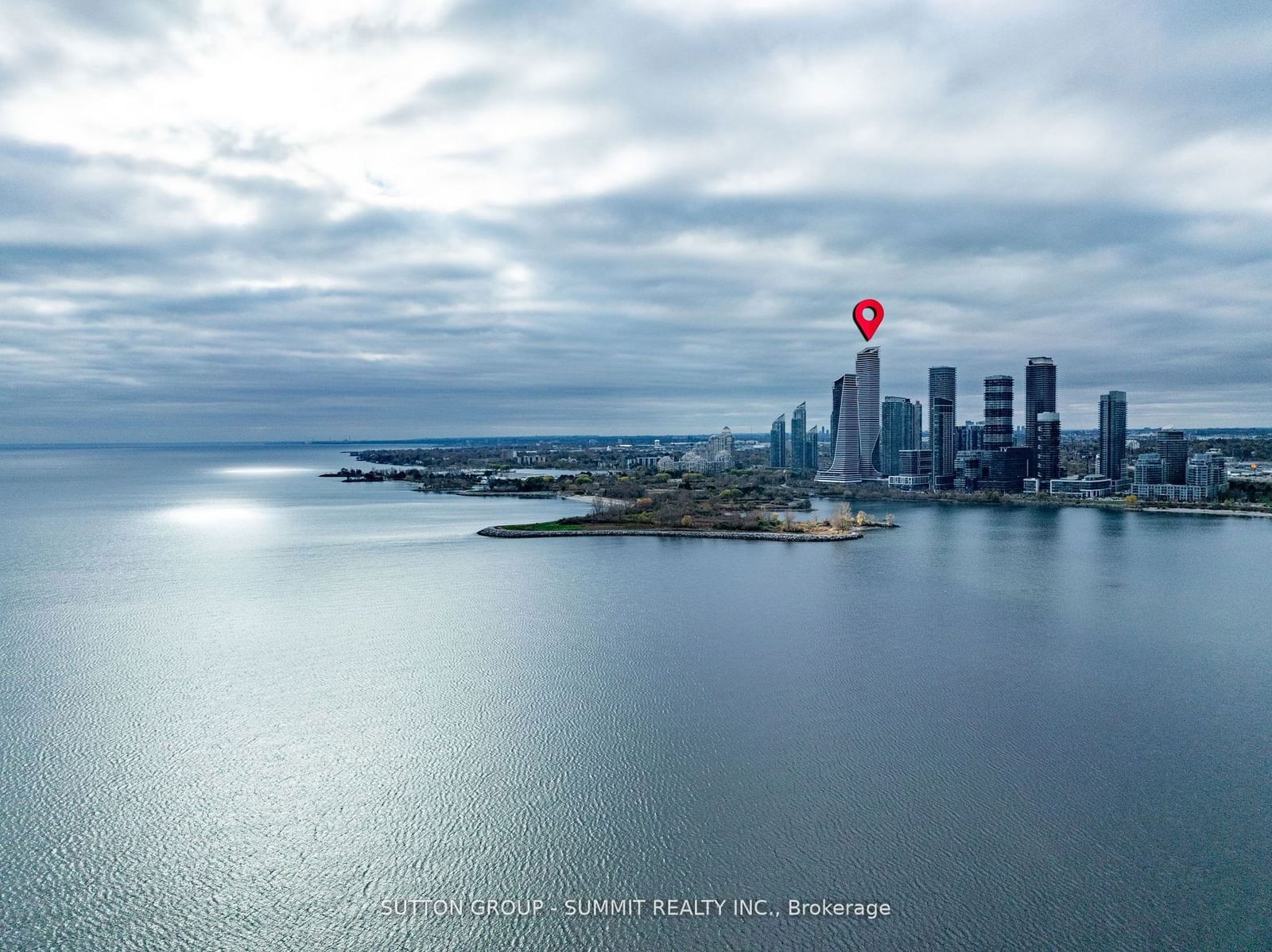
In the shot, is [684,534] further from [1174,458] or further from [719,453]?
[719,453]

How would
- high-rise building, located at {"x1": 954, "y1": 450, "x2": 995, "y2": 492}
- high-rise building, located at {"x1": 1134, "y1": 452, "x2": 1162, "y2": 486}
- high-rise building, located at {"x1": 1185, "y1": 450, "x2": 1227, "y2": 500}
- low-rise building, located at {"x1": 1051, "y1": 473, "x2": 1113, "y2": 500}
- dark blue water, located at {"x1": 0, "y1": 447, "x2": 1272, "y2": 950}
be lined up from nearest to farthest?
dark blue water, located at {"x1": 0, "y1": 447, "x2": 1272, "y2": 950} → high-rise building, located at {"x1": 1185, "y1": 450, "x2": 1227, "y2": 500} → high-rise building, located at {"x1": 1134, "y1": 452, "x2": 1162, "y2": 486} → low-rise building, located at {"x1": 1051, "y1": 473, "x2": 1113, "y2": 500} → high-rise building, located at {"x1": 954, "y1": 450, "x2": 995, "y2": 492}

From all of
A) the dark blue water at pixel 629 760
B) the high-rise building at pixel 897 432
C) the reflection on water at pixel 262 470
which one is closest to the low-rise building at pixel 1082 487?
the high-rise building at pixel 897 432

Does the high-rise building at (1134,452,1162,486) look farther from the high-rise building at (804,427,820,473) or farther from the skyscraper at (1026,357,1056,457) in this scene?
the high-rise building at (804,427,820,473)

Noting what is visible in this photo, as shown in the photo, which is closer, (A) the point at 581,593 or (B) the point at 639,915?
(B) the point at 639,915

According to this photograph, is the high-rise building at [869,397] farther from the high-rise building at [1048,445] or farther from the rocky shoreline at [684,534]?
the rocky shoreline at [684,534]

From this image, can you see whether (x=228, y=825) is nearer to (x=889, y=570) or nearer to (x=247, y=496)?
(x=889, y=570)

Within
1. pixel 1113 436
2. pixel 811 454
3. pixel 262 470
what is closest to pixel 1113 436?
pixel 1113 436

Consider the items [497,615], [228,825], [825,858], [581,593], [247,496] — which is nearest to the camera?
[825,858]

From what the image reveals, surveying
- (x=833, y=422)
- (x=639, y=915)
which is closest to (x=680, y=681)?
(x=639, y=915)

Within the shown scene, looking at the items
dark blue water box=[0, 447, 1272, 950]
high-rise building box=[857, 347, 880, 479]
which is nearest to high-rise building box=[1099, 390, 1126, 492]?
high-rise building box=[857, 347, 880, 479]
